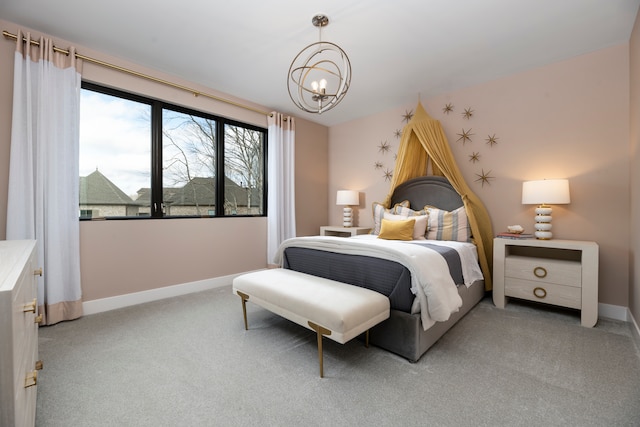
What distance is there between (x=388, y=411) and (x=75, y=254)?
9.58 feet

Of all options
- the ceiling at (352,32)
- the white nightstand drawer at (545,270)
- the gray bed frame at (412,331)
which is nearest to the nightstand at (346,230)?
the gray bed frame at (412,331)

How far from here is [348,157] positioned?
4.81m

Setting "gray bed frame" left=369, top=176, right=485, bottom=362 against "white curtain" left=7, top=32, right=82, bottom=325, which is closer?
"gray bed frame" left=369, top=176, right=485, bottom=362

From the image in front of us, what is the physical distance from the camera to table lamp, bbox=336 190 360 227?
435 centimetres

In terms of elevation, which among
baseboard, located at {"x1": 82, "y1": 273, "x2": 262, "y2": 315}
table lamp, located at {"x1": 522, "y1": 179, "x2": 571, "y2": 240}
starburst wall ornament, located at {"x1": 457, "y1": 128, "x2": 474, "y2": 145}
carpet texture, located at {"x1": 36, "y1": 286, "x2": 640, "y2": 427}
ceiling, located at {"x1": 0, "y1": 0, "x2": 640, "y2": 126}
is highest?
ceiling, located at {"x1": 0, "y1": 0, "x2": 640, "y2": 126}

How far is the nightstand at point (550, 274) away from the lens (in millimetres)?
2416

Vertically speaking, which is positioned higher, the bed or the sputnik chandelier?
the sputnik chandelier

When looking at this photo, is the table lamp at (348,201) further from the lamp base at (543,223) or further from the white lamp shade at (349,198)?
the lamp base at (543,223)

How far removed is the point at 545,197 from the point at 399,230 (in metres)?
1.36

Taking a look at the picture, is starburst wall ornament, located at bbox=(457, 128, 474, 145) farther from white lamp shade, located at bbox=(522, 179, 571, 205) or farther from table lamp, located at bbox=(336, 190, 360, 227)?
table lamp, located at bbox=(336, 190, 360, 227)

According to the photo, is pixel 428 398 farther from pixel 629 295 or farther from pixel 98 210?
pixel 98 210

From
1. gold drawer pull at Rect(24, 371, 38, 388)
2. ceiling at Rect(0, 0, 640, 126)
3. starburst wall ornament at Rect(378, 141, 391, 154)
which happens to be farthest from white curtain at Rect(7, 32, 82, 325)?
starburst wall ornament at Rect(378, 141, 391, 154)

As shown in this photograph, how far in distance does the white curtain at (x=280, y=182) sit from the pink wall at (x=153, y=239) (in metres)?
0.18

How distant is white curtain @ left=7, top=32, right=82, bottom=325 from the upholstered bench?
1.67m
